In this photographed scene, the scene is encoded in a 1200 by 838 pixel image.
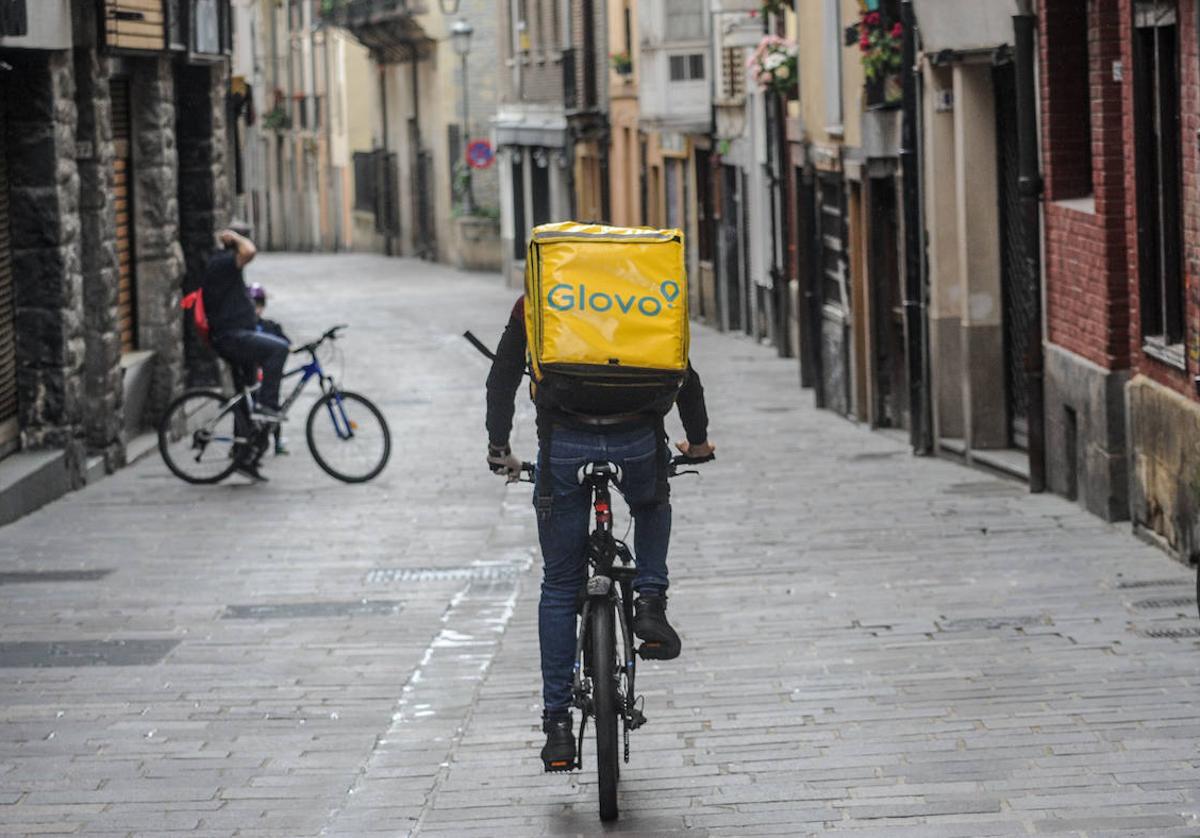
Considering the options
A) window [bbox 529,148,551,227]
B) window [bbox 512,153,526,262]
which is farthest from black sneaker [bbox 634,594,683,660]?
window [bbox 512,153,526,262]

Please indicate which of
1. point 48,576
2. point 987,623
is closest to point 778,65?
point 48,576

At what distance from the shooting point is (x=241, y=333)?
16859mm

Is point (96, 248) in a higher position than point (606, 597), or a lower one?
higher

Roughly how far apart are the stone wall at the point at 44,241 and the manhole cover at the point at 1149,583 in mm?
7963

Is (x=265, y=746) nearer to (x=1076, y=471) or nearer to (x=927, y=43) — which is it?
(x=1076, y=471)

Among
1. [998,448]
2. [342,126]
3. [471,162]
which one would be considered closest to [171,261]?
[998,448]

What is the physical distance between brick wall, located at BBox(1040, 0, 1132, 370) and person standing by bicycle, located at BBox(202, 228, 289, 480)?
5278 mm

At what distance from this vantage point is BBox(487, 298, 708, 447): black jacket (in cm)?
729

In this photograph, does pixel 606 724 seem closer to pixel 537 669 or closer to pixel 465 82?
pixel 537 669

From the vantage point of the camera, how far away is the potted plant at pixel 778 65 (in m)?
25.1

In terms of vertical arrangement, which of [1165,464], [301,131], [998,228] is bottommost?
[1165,464]

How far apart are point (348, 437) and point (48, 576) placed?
176 inches

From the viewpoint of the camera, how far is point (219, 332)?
55.6 ft

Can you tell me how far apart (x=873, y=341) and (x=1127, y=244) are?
7.41 metres
